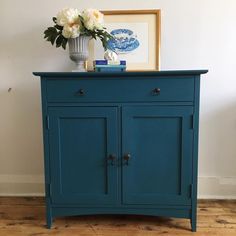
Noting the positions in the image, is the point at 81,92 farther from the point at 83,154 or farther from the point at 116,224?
the point at 116,224

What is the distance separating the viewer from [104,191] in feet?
5.65

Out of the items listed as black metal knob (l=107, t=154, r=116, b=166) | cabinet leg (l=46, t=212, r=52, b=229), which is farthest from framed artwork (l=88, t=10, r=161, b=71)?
cabinet leg (l=46, t=212, r=52, b=229)

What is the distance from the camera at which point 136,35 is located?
206 centimetres

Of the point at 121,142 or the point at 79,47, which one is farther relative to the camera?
the point at 79,47

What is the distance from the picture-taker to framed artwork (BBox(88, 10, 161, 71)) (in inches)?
80.7

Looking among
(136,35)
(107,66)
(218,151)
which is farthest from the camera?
(218,151)

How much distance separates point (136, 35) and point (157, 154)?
3.12 ft

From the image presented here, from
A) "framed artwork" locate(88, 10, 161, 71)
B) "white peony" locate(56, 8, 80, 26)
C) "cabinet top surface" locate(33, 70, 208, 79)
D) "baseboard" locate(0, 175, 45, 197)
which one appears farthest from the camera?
"baseboard" locate(0, 175, 45, 197)

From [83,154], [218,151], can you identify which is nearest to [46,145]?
[83,154]

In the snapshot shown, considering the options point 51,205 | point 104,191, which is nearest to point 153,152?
point 104,191

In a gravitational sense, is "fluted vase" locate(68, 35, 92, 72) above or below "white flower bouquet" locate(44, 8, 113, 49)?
below

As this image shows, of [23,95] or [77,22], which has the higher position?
[77,22]

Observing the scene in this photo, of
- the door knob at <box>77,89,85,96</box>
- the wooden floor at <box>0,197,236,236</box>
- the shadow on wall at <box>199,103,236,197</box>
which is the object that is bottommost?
the wooden floor at <box>0,197,236,236</box>

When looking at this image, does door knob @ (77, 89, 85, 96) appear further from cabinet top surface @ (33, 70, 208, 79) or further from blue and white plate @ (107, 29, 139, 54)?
blue and white plate @ (107, 29, 139, 54)
